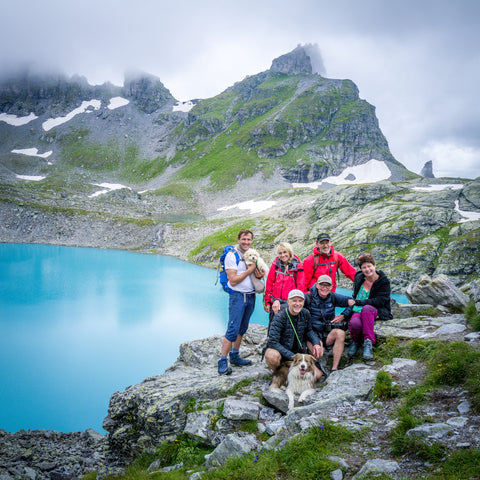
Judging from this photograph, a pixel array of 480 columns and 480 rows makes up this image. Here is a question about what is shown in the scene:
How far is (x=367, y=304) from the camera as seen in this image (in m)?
8.48

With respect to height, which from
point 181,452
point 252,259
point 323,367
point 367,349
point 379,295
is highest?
point 252,259

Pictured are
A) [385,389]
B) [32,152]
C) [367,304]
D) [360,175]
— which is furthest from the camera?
[32,152]

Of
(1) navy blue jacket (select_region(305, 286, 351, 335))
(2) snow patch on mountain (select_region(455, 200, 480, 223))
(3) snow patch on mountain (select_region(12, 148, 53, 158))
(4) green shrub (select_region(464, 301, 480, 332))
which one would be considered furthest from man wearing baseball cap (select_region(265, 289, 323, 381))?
(3) snow patch on mountain (select_region(12, 148, 53, 158))

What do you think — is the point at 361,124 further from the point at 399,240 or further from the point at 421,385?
the point at 421,385

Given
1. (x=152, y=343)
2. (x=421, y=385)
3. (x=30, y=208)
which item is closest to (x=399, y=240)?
(x=152, y=343)

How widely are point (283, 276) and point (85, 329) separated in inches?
950

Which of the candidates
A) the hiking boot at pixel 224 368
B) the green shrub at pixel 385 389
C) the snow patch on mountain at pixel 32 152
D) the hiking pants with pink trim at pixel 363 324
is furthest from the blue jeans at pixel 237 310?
the snow patch on mountain at pixel 32 152

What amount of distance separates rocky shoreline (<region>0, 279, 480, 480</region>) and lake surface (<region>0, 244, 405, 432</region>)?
402 cm

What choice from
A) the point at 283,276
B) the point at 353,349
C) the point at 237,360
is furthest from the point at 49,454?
the point at 353,349

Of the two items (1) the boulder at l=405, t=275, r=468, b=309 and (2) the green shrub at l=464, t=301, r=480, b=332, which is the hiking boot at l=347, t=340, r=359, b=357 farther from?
(1) the boulder at l=405, t=275, r=468, b=309

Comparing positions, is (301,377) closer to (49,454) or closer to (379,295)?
(379,295)

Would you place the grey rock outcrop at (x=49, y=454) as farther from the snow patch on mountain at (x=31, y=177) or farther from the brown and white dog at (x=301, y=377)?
the snow patch on mountain at (x=31, y=177)

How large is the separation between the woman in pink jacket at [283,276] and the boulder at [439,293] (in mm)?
7678

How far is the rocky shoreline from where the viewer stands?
4.50 m
